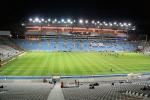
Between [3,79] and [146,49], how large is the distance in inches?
2948

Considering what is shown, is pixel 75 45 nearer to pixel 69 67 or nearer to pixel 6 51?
pixel 6 51

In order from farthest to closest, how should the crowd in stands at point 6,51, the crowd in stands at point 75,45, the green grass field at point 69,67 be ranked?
the crowd in stands at point 75,45 < the crowd in stands at point 6,51 < the green grass field at point 69,67

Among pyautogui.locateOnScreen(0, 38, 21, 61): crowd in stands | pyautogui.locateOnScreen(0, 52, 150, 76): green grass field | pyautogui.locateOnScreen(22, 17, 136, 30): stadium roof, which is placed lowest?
pyautogui.locateOnScreen(0, 52, 150, 76): green grass field

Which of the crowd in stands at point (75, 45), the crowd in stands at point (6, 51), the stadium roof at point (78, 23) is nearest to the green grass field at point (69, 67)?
the crowd in stands at point (6, 51)

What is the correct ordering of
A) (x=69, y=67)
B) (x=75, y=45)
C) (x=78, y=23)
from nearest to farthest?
(x=69, y=67) → (x=75, y=45) → (x=78, y=23)

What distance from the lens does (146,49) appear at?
327ft

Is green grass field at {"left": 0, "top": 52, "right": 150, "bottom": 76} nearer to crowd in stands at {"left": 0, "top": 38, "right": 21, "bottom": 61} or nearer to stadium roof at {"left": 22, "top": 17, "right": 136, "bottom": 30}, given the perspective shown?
crowd in stands at {"left": 0, "top": 38, "right": 21, "bottom": 61}

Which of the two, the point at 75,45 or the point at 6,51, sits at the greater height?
the point at 6,51

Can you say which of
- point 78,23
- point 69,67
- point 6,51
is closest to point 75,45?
point 78,23

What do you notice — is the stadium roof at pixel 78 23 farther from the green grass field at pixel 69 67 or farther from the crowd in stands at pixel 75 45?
the green grass field at pixel 69 67

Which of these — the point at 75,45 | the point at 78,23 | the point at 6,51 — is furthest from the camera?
the point at 78,23

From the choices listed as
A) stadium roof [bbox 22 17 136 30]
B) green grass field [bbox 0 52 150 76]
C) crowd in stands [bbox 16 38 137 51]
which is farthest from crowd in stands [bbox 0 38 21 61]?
stadium roof [bbox 22 17 136 30]

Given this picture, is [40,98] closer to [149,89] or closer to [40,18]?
[149,89]

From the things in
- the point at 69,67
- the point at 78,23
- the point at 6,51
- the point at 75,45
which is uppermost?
the point at 78,23
